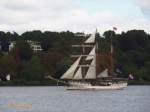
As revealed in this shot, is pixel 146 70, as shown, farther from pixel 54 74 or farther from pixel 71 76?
pixel 71 76

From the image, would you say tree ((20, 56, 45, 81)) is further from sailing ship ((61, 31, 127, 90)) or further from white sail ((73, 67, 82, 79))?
white sail ((73, 67, 82, 79))

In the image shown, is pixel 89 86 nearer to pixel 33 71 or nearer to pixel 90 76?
pixel 90 76

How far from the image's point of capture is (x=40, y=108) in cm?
8688

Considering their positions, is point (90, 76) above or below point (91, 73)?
below

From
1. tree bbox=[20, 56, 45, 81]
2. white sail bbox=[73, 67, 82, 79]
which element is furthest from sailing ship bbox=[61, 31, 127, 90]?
tree bbox=[20, 56, 45, 81]

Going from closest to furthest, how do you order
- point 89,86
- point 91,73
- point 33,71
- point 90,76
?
point 89,86, point 90,76, point 91,73, point 33,71

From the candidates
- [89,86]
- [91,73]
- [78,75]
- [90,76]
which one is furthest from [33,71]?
[89,86]

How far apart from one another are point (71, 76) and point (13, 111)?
214ft

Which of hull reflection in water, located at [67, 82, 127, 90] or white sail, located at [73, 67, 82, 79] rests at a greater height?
white sail, located at [73, 67, 82, 79]

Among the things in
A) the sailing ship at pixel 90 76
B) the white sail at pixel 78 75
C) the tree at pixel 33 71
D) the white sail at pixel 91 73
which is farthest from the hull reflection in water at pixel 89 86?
the tree at pixel 33 71

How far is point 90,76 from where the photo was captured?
484 feet

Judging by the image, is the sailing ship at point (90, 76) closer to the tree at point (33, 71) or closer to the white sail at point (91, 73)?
the white sail at point (91, 73)

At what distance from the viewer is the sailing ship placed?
145 m

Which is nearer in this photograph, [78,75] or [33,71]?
[78,75]
